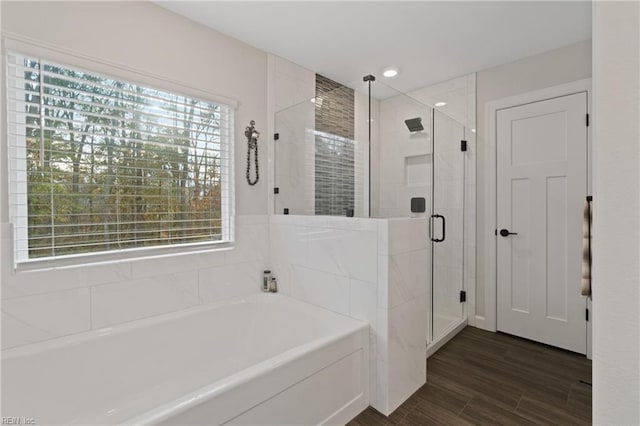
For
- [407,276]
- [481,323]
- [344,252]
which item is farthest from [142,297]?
[481,323]

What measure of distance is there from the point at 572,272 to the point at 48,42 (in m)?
3.94

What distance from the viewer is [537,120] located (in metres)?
2.71

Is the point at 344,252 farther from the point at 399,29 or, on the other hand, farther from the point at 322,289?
the point at 399,29

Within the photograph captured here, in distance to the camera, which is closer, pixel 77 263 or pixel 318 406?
pixel 318 406

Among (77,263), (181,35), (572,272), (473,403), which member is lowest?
(473,403)

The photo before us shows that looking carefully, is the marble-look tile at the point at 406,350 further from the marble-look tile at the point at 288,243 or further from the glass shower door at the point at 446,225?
the marble-look tile at the point at 288,243

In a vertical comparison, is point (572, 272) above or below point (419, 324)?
above

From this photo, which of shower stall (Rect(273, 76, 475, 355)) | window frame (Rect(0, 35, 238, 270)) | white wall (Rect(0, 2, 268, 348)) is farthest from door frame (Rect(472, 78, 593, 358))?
window frame (Rect(0, 35, 238, 270))

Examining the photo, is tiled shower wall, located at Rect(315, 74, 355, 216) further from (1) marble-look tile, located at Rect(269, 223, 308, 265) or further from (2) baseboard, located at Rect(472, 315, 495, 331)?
(2) baseboard, located at Rect(472, 315, 495, 331)

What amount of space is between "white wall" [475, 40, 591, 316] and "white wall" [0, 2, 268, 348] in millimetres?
2113

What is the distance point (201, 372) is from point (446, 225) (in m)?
2.27

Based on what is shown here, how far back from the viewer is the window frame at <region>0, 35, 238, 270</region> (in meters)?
1.56

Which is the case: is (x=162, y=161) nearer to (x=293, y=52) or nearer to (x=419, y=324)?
(x=293, y=52)

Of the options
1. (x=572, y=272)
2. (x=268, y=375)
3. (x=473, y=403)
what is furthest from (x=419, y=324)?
(x=572, y=272)
